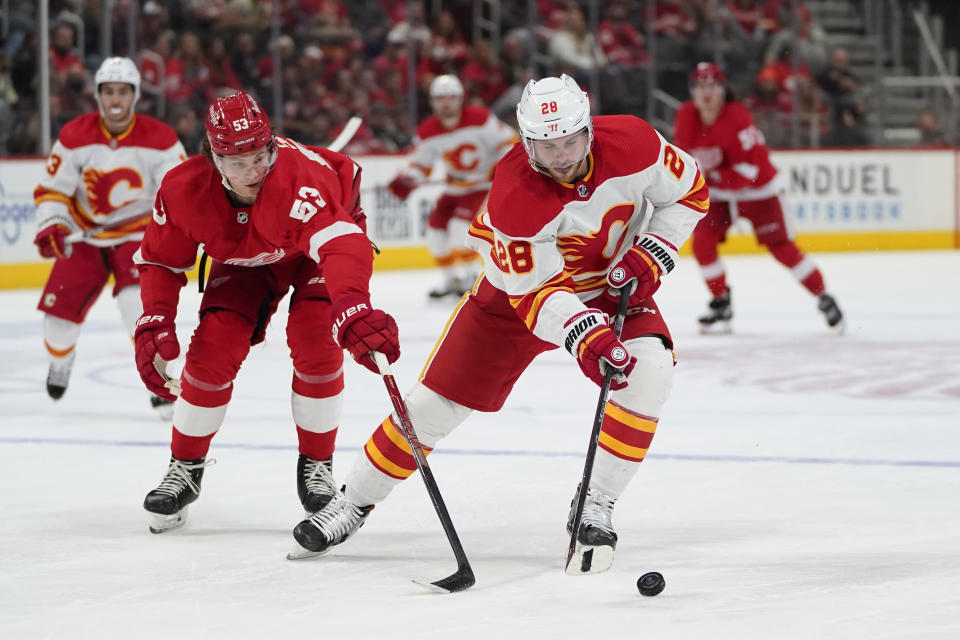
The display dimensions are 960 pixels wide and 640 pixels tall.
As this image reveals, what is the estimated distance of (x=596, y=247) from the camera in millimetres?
3225

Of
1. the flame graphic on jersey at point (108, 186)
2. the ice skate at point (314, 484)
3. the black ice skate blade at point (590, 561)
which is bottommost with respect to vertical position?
the ice skate at point (314, 484)

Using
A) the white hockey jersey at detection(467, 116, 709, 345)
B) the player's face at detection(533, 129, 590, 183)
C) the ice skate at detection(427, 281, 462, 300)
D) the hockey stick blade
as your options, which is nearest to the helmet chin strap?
the white hockey jersey at detection(467, 116, 709, 345)

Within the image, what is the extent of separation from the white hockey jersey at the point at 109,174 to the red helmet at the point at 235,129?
2.24 m

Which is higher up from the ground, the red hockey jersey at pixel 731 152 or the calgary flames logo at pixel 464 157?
the red hockey jersey at pixel 731 152

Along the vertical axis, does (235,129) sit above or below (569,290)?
above

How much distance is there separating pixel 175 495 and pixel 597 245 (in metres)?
1.16

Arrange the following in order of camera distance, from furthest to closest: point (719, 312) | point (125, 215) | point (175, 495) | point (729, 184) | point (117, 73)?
point (729, 184)
point (719, 312)
point (125, 215)
point (117, 73)
point (175, 495)

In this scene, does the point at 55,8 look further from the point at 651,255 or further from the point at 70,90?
the point at 651,255

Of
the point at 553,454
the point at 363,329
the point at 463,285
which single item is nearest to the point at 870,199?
the point at 463,285

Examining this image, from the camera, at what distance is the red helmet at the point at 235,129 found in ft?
10.3

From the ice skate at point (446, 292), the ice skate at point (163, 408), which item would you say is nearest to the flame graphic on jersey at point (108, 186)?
the ice skate at point (163, 408)

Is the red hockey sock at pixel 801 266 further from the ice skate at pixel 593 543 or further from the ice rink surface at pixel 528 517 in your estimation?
the ice skate at pixel 593 543

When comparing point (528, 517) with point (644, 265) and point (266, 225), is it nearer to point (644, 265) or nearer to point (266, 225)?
point (644, 265)

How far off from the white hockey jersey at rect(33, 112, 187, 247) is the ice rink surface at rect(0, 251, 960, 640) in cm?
69
